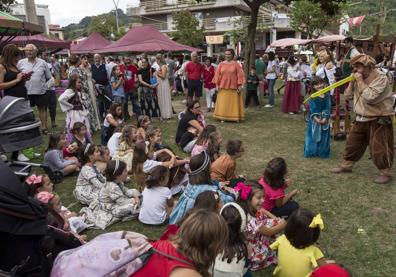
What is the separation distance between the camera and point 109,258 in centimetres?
189

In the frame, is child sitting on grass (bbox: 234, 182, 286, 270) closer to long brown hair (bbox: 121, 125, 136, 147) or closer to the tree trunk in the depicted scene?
long brown hair (bbox: 121, 125, 136, 147)

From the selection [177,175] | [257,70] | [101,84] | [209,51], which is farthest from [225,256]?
[209,51]

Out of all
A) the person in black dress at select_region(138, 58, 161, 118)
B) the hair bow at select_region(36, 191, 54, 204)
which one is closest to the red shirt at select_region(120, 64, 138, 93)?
the person in black dress at select_region(138, 58, 161, 118)

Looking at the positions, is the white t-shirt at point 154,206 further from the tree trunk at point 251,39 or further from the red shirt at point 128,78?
the tree trunk at point 251,39

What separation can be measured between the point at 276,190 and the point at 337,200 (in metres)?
1.39

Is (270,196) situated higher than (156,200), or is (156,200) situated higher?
(270,196)

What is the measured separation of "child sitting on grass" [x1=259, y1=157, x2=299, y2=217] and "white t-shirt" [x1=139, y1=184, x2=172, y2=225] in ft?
4.02

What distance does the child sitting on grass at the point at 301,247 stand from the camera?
9.77ft

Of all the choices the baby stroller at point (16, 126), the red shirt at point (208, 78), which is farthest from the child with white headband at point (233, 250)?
the red shirt at point (208, 78)

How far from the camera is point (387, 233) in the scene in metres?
4.04

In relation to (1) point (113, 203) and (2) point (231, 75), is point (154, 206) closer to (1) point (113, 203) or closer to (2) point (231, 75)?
(1) point (113, 203)

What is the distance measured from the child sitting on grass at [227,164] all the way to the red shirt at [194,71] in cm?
673

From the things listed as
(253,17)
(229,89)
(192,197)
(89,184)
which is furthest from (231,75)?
(192,197)

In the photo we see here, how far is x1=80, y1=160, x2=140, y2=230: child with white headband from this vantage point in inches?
177
